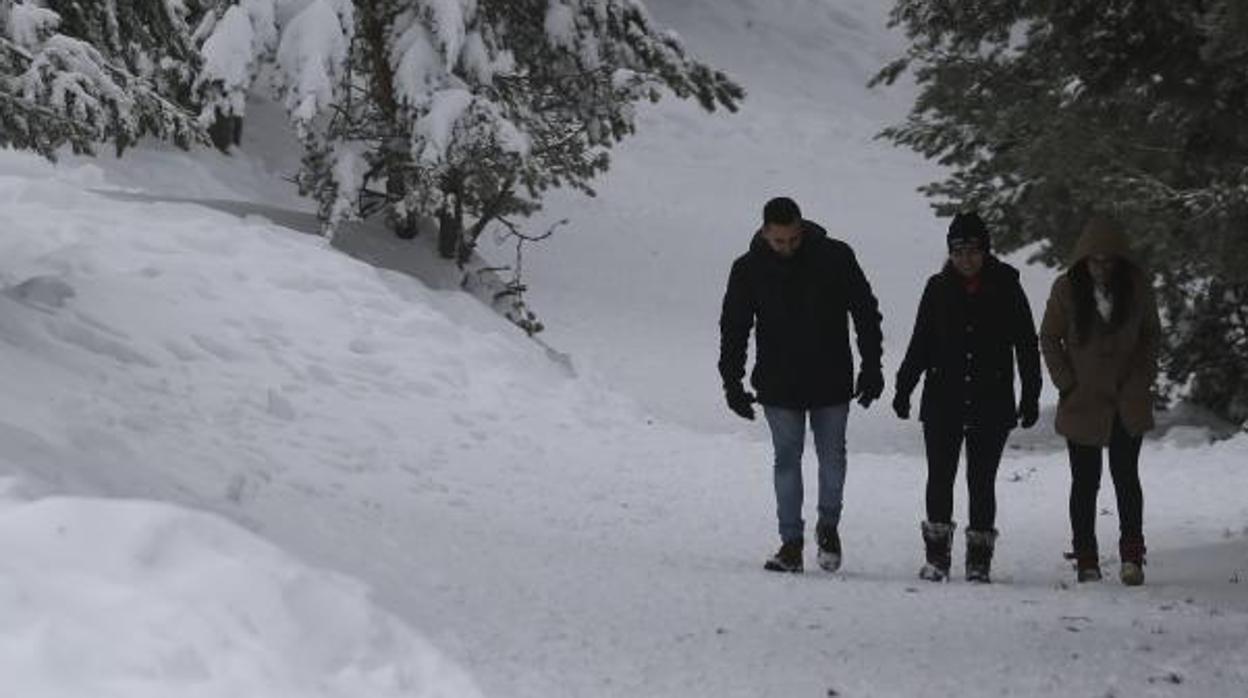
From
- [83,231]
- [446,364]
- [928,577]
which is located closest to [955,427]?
[928,577]

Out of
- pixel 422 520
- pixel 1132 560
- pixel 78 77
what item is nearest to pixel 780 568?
pixel 1132 560

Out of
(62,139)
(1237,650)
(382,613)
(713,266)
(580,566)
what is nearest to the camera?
(382,613)

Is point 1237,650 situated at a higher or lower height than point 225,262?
lower

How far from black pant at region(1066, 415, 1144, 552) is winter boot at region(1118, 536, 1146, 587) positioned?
4 centimetres

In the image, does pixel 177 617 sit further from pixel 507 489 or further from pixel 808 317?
pixel 507 489

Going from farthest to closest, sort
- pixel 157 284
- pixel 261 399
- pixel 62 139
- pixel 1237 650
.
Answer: pixel 157 284 → pixel 261 399 → pixel 62 139 → pixel 1237 650

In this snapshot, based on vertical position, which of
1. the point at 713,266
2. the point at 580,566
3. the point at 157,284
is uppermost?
the point at 713,266

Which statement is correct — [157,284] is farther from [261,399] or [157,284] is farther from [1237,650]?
[1237,650]

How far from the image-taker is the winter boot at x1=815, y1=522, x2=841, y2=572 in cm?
736

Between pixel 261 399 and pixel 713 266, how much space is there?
18.5 metres

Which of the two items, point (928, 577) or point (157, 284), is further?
point (157, 284)

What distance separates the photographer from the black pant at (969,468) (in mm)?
7195

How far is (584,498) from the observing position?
31.2 feet

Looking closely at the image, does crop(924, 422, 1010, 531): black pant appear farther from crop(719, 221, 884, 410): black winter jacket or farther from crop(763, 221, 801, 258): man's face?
crop(763, 221, 801, 258): man's face
